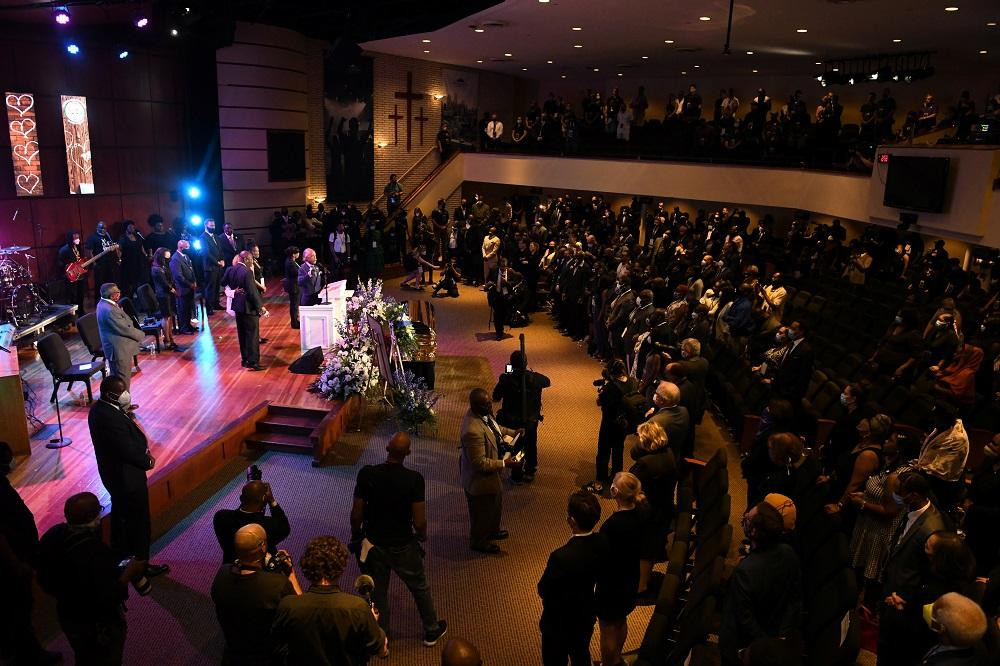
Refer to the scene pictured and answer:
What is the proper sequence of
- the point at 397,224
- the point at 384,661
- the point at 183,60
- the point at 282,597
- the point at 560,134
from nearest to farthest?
the point at 282,597 → the point at 384,661 → the point at 183,60 → the point at 397,224 → the point at 560,134

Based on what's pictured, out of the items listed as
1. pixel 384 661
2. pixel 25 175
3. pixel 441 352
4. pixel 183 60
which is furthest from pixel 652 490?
pixel 183 60

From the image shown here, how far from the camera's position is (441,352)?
38.4 feet

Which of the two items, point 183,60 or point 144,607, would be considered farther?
point 183,60

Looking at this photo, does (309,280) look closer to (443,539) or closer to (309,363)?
(309,363)

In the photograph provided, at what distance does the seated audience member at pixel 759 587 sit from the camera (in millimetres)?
3570

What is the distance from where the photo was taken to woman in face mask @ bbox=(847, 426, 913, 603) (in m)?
4.88

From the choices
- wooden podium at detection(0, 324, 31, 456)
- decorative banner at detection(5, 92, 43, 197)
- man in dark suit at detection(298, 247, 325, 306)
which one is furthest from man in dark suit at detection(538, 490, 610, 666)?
decorative banner at detection(5, 92, 43, 197)

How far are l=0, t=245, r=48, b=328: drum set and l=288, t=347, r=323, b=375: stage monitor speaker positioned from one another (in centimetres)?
366

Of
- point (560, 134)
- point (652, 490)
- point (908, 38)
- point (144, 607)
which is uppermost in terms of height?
point (908, 38)

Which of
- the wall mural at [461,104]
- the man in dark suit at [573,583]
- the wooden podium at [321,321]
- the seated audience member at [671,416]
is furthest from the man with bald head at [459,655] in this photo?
the wall mural at [461,104]

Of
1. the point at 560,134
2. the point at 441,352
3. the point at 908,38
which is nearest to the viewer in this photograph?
the point at 441,352

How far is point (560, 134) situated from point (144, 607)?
1910 centimetres

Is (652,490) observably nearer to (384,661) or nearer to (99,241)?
(384,661)

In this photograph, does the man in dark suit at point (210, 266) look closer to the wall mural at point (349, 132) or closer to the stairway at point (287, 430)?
the stairway at point (287, 430)
